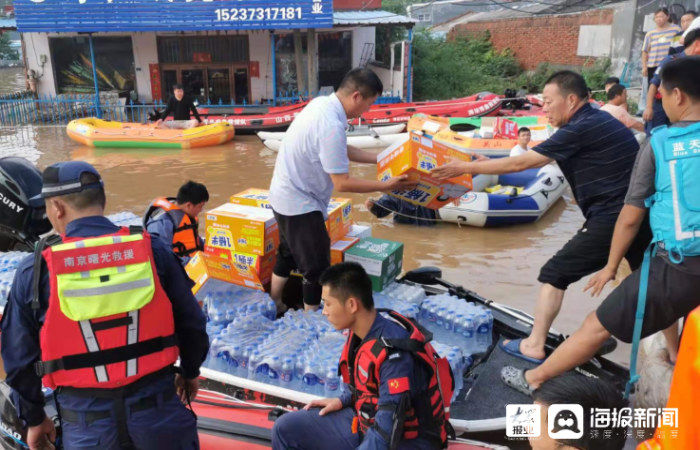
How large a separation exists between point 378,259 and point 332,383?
1101 millimetres

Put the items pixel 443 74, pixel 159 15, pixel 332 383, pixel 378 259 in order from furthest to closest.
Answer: pixel 443 74
pixel 159 15
pixel 378 259
pixel 332 383

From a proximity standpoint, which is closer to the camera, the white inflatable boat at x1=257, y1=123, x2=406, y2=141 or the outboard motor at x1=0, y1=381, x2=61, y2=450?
the outboard motor at x1=0, y1=381, x2=61, y2=450

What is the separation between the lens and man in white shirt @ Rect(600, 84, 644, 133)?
7.47 metres

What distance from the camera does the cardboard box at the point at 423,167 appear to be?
13.1 feet

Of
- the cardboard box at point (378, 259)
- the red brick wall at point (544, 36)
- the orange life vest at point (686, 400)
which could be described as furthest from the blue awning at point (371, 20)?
the orange life vest at point (686, 400)

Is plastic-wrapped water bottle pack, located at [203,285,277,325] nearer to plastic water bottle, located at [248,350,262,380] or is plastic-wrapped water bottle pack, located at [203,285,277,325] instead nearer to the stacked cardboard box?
the stacked cardboard box

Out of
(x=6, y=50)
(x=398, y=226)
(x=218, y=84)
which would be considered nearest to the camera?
(x=398, y=226)

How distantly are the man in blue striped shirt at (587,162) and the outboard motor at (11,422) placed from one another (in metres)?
Result: 3.22

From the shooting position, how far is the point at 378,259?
4.27 m

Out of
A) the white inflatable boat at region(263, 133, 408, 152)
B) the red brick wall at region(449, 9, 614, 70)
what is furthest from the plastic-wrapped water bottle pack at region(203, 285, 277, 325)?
the red brick wall at region(449, 9, 614, 70)

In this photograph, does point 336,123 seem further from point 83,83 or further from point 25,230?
point 83,83

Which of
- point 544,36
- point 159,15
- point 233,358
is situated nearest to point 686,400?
point 233,358

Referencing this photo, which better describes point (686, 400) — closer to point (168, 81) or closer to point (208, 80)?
point (208, 80)

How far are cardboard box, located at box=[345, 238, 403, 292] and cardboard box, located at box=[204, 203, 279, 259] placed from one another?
0.62 metres
